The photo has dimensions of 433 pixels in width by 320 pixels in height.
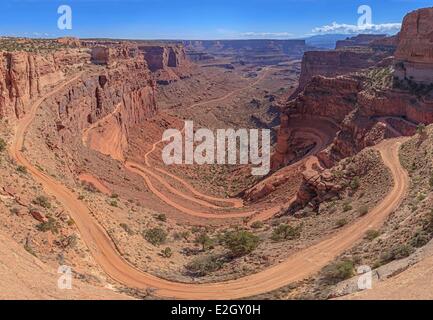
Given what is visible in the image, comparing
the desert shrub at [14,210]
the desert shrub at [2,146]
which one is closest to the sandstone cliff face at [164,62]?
the desert shrub at [2,146]

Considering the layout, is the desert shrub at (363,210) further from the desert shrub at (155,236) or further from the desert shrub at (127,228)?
the desert shrub at (127,228)

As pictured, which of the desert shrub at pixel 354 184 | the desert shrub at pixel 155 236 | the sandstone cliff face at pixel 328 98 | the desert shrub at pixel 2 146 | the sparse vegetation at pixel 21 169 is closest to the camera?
the sparse vegetation at pixel 21 169

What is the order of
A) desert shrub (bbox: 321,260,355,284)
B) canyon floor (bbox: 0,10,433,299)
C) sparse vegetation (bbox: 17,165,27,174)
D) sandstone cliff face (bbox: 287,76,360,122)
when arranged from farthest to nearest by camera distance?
sandstone cliff face (bbox: 287,76,360,122)
sparse vegetation (bbox: 17,165,27,174)
canyon floor (bbox: 0,10,433,299)
desert shrub (bbox: 321,260,355,284)

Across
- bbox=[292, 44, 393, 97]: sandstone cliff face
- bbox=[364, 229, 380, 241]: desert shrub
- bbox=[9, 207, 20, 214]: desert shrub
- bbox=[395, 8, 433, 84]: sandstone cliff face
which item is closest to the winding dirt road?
bbox=[364, 229, 380, 241]: desert shrub

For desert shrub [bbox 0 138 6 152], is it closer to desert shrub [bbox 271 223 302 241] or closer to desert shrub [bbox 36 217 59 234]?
desert shrub [bbox 36 217 59 234]

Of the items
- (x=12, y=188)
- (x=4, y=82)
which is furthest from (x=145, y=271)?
(x=4, y=82)
